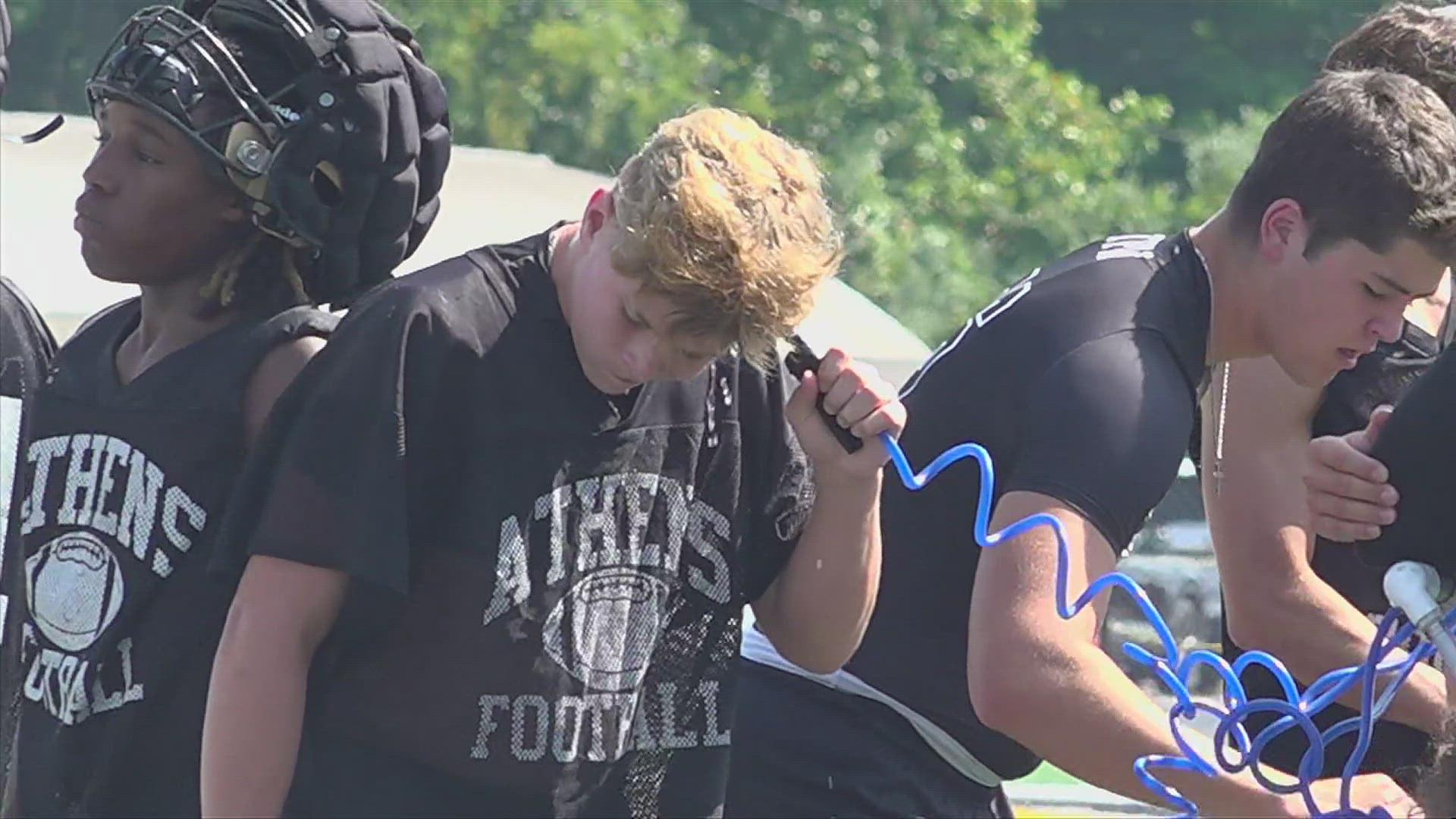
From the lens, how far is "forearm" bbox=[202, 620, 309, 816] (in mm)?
2701

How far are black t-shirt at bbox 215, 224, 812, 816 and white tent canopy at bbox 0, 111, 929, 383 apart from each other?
4494 millimetres

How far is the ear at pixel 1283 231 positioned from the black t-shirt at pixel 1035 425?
0.09 meters

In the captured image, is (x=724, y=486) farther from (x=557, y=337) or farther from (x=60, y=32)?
(x=60, y=32)

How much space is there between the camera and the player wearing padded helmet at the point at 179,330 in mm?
2951

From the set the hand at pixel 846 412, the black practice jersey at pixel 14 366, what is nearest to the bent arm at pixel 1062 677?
the hand at pixel 846 412

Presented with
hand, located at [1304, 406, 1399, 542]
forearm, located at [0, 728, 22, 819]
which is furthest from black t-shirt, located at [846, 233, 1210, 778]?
forearm, located at [0, 728, 22, 819]

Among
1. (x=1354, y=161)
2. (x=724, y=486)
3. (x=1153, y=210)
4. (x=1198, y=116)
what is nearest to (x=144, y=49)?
(x=724, y=486)

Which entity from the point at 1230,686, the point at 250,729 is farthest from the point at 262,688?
the point at 1230,686

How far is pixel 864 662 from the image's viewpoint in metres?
3.22

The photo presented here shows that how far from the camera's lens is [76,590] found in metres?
2.98

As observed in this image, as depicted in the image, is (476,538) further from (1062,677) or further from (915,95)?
(915,95)

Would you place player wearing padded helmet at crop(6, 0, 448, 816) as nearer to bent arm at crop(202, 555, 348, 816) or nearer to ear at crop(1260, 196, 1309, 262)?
bent arm at crop(202, 555, 348, 816)

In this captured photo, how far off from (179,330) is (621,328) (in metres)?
0.69

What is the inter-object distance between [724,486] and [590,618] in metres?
0.24
